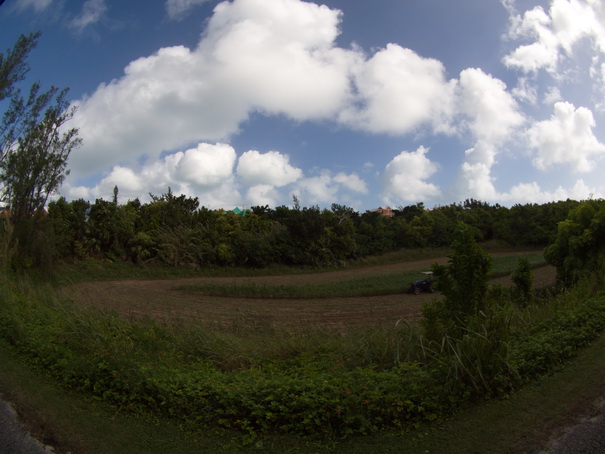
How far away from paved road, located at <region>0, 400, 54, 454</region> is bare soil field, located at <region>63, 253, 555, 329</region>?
266 inches

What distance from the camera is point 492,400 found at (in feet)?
12.3

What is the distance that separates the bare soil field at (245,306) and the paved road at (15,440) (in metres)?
6.76

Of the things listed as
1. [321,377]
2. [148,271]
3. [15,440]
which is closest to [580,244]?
[321,377]

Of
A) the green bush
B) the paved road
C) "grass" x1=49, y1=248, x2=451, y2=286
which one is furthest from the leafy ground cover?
"grass" x1=49, y1=248, x2=451, y2=286

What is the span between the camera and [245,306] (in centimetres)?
1723

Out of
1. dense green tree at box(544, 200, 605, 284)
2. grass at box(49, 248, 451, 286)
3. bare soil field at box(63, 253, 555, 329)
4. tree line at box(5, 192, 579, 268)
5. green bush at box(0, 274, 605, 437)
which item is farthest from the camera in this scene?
tree line at box(5, 192, 579, 268)

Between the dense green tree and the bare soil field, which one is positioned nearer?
the dense green tree

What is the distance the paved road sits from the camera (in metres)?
3.37

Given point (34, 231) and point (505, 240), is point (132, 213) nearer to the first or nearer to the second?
point (34, 231)

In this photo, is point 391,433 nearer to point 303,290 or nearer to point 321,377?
point 321,377

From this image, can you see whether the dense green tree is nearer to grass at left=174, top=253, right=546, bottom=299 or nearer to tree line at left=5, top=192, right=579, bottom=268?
grass at left=174, top=253, right=546, bottom=299

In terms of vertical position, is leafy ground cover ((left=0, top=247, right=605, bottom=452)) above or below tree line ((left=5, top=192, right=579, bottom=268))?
below

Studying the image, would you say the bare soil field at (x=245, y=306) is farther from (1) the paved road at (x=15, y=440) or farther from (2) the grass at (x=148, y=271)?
(1) the paved road at (x=15, y=440)

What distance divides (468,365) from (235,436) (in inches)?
98.1
